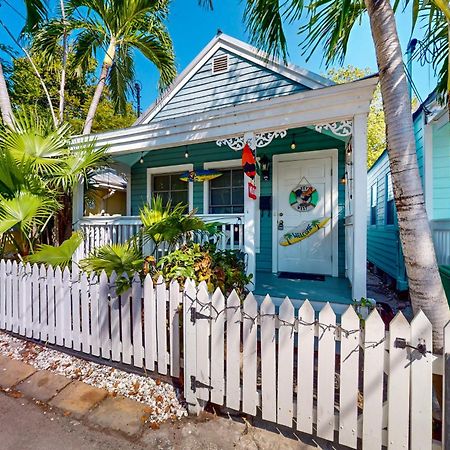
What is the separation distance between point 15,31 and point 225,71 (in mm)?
4414

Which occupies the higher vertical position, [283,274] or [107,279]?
[107,279]

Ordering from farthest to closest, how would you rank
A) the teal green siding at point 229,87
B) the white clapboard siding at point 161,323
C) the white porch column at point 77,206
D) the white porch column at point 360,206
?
the teal green siding at point 229,87 < the white porch column at point 77,206 < the white porch column at point 360,206 < the white clapboard siding at point 161,323

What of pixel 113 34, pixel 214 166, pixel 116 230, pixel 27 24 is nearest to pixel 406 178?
pixel 214 166

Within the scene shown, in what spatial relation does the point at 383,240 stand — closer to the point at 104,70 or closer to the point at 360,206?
the point at 360,206

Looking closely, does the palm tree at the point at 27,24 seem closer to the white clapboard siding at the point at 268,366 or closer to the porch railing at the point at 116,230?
the porch railing at the point at 116,230

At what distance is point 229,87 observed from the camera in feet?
21.1

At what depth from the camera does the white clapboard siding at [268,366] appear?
1850 mm

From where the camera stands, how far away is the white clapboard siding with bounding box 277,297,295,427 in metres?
1.80

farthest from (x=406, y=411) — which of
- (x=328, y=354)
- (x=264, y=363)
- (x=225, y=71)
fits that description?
(x=225, y=71)

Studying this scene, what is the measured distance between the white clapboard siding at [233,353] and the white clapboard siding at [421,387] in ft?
3.34

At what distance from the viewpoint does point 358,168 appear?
3309 mm

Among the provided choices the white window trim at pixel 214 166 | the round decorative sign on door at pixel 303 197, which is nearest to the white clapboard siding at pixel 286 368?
the round decorative sign on door at pixel 303 197

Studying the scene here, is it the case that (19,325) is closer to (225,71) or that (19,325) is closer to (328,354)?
(328,354)

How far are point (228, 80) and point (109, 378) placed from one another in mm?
6243
